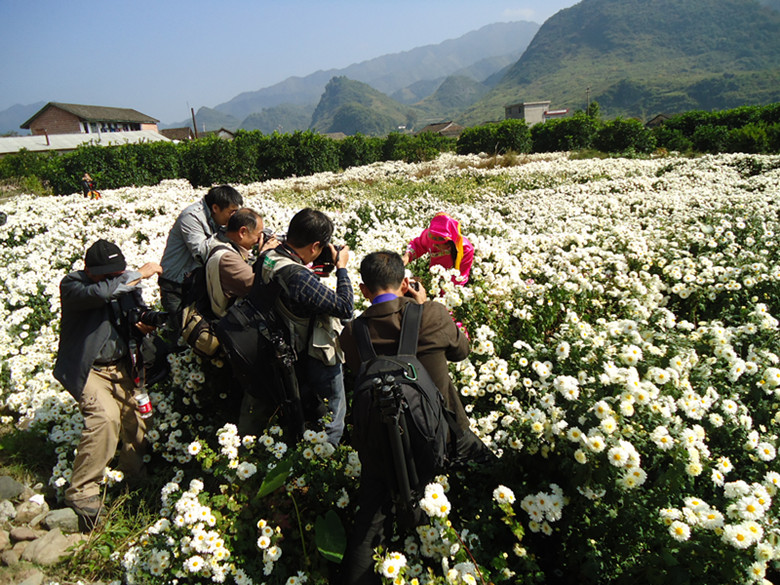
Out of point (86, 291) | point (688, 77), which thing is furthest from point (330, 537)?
point (688, 77)

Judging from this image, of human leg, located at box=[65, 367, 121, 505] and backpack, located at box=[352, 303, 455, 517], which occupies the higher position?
backpack, located at box=[352, 303, 455, 517]

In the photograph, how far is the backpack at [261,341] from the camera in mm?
2990

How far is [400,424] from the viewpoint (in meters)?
2.16

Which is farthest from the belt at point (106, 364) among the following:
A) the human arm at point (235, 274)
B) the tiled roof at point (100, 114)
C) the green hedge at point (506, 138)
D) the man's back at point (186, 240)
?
the tiled roof at point (100, 114)

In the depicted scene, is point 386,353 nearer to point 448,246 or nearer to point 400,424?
point 400,424

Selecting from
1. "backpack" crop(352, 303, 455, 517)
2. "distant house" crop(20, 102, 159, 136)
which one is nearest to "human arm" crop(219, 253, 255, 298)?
"backpack" crop(352, 303, 455, 517)

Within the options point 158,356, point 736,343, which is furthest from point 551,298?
point 158,356

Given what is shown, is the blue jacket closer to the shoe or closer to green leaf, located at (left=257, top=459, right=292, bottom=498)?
the shoe

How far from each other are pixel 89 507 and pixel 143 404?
2.84ft

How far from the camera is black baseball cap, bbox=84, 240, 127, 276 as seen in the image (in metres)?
3.28

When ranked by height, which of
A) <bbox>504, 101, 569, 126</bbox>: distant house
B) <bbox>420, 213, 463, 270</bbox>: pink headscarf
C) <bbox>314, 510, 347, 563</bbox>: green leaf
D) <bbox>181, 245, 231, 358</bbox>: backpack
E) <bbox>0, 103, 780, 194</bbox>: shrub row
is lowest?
<bbox>314, 510, 347, 563</bbox>: green leaf

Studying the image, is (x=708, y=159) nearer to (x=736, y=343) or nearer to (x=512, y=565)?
(x=736, y=343)

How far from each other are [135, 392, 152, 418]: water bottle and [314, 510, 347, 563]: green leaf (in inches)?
79.5

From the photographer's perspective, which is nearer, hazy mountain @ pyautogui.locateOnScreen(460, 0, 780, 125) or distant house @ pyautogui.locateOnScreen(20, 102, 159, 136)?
distant house @ pyautogui.locateOnScreen(20, 102, 159, 136)
